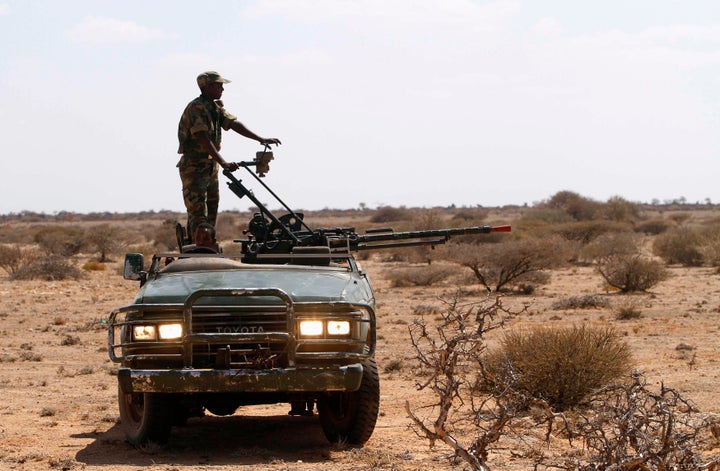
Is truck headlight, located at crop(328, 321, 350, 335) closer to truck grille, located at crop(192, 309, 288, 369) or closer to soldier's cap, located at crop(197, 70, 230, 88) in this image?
truck grille, located at crop(192, 309, 288, 369)

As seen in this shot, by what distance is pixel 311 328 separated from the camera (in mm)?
6938

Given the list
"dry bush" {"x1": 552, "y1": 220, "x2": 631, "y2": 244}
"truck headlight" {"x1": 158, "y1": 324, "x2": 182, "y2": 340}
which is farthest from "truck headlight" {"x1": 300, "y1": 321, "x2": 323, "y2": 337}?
"dry bush" {"x1": 552, "y1": 220, "x2": 631, "y2": 244}

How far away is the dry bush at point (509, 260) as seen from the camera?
2541 centimetres

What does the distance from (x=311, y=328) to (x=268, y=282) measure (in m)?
0.61

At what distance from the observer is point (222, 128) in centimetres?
978

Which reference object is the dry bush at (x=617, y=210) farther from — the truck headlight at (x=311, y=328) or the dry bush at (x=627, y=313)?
the truck headlight at (x=311, y=328)

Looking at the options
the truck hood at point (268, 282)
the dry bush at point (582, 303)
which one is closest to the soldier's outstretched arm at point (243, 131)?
the truck hood at point (268, 282)

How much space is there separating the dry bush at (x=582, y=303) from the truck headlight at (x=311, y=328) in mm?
14256

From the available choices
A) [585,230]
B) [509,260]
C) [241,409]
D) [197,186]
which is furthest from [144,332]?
[585,230]

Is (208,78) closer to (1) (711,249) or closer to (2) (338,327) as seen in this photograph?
(2) (338,327)

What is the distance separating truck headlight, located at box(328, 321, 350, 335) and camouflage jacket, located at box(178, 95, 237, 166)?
311 cm

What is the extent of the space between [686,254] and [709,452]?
27.0 m

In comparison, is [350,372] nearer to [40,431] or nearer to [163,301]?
[163,301]

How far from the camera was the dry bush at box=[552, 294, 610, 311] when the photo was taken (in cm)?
2064
